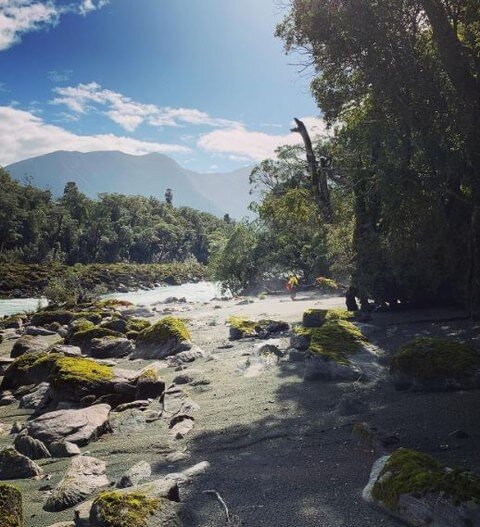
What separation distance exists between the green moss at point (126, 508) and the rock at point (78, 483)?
2.98 ft

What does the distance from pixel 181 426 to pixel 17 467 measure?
2.38 m

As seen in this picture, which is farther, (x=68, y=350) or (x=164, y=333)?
(x=164, y=333)

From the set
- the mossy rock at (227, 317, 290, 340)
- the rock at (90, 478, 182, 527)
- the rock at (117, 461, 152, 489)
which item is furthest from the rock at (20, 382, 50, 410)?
the mossy rock at (227, 317, 290, 340)

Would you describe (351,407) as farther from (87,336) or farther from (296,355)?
(87,336)

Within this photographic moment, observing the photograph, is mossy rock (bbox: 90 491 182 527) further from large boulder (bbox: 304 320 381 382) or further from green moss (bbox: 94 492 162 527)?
large boulder (bbox: 304 320 381 382)

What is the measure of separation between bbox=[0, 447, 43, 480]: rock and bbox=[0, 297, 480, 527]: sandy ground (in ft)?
0.60

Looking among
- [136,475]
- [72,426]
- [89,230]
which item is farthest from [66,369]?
[89,230]

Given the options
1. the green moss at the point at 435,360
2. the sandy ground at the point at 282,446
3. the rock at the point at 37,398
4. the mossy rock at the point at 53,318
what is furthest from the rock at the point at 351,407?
the mossy rock at the point at 53,318

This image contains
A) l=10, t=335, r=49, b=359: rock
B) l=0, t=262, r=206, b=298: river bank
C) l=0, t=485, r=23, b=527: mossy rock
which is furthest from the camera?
l=0, t=262, r=206, b=298: river bank

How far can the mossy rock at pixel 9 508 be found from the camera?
416 cm

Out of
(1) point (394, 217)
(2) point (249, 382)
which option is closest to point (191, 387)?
(2) point (249, 382)

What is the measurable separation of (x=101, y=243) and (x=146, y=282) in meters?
27.7

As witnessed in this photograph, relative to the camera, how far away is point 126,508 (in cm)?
406

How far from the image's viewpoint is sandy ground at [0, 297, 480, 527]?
4438 mm
